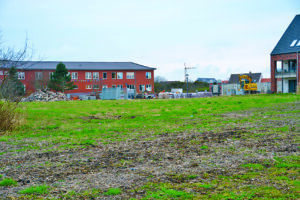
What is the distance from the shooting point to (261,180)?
15.3 ft

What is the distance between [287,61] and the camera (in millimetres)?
49750

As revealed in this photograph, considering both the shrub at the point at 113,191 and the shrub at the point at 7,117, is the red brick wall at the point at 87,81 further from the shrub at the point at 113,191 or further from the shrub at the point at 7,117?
the shrub at the point at 113,191

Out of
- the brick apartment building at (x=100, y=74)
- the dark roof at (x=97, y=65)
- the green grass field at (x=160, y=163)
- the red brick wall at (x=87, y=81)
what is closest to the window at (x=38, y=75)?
the brick apartment building at (x=100, y=74)

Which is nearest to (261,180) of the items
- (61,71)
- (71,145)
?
(71,145)

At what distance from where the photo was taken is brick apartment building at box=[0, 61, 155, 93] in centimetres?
6656

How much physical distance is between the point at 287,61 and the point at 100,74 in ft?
125

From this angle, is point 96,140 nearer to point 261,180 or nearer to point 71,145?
point 71,145

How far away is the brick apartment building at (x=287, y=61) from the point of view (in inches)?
1843

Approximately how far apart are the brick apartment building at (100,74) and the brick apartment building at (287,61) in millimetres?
28972

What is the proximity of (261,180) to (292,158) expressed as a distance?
150cm

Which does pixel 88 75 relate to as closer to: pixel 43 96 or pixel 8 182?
pixel 43 96

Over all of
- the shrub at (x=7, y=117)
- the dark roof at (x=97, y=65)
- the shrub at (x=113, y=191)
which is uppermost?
the dark roof at (x=97, y=65)

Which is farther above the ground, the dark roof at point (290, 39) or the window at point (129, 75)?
the dark roof at point (290, 39)

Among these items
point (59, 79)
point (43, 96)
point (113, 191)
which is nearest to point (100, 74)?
point (59, 79)
